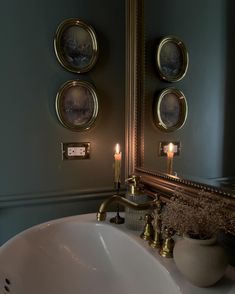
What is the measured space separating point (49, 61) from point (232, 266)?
1.03 meters

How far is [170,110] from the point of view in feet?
3.50

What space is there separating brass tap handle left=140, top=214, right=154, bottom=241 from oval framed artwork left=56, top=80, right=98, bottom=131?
1.83 feet

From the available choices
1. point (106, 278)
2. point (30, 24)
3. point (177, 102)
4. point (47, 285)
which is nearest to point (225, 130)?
point (177, 102)

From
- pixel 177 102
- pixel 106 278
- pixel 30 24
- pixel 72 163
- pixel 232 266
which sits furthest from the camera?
pixel 72 163

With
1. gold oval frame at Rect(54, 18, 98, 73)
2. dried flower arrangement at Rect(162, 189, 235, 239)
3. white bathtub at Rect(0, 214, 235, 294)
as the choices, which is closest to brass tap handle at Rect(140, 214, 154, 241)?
white bathtub at Rect(0, 214, 235, 294)

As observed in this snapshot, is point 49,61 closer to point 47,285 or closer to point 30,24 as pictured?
point 30,24

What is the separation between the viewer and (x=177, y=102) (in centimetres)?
103

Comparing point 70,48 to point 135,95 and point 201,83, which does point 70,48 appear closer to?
point 135,95

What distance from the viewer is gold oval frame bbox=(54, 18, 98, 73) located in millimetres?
1190

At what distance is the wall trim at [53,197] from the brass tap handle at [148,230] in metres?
0.48

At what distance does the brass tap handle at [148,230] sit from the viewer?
85cm

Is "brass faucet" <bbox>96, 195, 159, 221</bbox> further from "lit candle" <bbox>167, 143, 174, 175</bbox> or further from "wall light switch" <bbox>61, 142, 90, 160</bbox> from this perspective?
"wall light switch" <bbox>61, 142, 90, 160</bbox>

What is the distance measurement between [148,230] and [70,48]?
0.85 meters

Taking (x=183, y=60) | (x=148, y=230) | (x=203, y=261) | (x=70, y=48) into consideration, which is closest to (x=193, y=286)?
(x=203, y=261)
